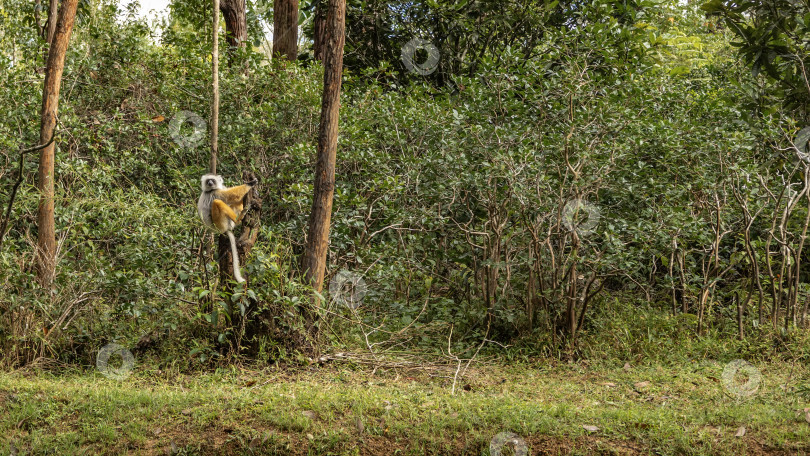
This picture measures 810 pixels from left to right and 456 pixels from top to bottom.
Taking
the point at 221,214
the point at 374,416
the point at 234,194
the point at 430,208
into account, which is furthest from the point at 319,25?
the point at 374,416

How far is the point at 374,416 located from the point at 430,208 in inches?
145

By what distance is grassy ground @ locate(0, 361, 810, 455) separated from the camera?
4.20 metres

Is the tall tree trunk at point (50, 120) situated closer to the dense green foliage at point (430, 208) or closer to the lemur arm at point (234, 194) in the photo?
the dense green foliage at point (430, 208)

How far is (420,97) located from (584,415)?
636 centimetres

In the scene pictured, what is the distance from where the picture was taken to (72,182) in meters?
8.14

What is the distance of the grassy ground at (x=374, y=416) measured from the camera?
13.8 feet

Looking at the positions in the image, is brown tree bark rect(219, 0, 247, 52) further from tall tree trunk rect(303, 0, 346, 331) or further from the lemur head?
the lemur head

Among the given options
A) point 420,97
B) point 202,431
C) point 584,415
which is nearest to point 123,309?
point 202,431

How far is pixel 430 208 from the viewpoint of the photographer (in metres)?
7.86

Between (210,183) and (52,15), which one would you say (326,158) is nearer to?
(210,183)

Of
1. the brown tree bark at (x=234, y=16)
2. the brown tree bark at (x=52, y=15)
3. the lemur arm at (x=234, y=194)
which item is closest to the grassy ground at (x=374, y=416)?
the lemur arm at (x=234, y=194)

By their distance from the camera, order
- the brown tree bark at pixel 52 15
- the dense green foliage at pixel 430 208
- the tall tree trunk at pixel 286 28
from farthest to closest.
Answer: the tall tree trunk at pixel 286 28, the brown tree bark at pixel 52 15, the dense green foliage at pixel 430 208

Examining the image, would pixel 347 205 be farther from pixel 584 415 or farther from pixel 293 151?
pixel 584 415

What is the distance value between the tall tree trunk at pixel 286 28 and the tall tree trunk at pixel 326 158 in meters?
5.43
